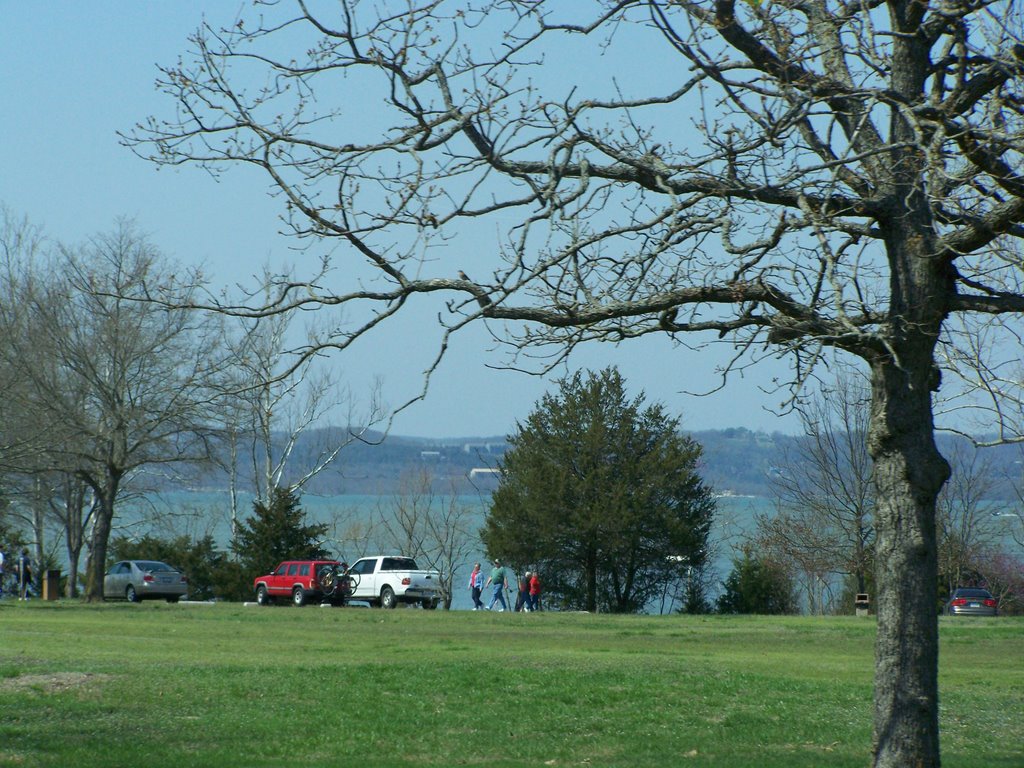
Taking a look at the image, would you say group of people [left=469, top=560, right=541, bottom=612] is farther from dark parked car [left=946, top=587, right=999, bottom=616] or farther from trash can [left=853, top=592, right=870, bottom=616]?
dark parked car [left=946, top=587, right=999, bottom=616]

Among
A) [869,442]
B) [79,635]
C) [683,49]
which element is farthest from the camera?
[79,635]

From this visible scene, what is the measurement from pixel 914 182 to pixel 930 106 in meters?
0.49

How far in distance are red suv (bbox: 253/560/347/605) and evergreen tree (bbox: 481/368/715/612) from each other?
9611 millimetres

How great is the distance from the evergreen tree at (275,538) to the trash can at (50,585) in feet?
21.4

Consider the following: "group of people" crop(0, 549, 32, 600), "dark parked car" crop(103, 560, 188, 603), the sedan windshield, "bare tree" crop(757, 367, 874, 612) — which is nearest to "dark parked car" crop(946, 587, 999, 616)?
"bare tree" crop(757, 367, 874, 612)

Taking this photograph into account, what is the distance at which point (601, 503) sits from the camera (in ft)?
155

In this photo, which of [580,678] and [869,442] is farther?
[580,678]

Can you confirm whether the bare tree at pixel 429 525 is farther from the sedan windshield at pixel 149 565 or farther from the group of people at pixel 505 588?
the sedan windshield at pixel 149 565

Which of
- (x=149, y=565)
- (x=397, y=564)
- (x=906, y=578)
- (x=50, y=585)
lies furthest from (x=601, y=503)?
(x=906, y=578)

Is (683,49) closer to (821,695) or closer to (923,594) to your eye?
(923,594)

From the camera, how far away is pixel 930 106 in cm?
788

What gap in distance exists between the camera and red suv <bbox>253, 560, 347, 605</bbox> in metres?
40.2

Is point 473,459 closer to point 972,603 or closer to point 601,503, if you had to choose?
point 601,503

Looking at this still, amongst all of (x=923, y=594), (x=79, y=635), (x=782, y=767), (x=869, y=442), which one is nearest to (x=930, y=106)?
(x=869, y=442)
